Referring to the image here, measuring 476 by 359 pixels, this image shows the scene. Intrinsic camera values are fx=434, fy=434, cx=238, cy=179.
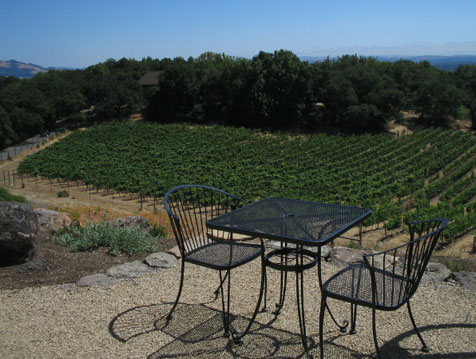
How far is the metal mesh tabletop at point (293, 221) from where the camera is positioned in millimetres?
3566

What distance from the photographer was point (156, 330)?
14.0 ft

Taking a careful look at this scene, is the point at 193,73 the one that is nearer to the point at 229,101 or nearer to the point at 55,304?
the point at 229,101

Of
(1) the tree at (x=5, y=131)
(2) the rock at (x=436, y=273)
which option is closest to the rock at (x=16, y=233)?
(2) the rock at (x=436, y=273)

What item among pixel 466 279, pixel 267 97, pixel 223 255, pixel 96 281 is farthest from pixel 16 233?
pixel 267 97

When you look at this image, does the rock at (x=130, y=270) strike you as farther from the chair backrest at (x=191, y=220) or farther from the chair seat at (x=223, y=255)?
the chair seat at (x=223, y=255)

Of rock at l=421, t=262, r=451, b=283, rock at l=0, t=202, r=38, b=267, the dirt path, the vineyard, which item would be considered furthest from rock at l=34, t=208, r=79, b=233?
the dirt path

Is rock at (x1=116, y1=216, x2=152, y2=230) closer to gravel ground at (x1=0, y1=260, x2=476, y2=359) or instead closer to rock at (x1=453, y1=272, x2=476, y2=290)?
gravel ground at (x1=0, y1=260, x2=476, y2=359)

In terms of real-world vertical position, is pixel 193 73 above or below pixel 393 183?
above

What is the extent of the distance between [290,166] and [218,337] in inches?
998

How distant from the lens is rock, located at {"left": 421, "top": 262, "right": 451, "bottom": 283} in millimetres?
5387

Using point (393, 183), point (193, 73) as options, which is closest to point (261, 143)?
point (393, 183)

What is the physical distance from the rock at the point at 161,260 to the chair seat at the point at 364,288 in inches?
104

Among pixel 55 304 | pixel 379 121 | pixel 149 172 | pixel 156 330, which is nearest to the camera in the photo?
pixel 156 330

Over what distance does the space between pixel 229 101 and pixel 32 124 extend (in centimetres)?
2256
